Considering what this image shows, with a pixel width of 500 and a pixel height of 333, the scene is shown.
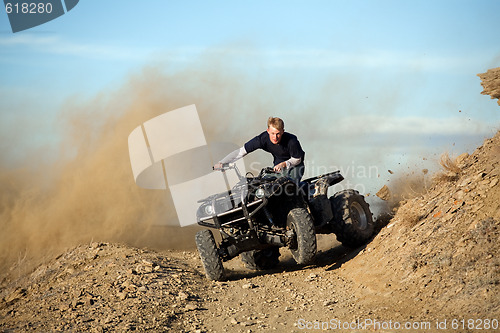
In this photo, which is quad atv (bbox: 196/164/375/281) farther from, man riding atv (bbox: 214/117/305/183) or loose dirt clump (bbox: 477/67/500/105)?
loose dirt clump (bbox: 477/67/500/105)

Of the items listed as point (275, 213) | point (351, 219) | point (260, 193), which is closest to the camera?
point (260, 193)

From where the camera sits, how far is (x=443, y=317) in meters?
5.63

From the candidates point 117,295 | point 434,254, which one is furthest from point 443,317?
point 117,295

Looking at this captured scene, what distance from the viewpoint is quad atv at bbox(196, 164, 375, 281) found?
8.62m

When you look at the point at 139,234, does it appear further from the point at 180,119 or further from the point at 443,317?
the point at 443,317

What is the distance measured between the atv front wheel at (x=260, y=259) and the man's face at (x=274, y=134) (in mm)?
2427

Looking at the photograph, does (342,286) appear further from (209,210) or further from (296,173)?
(209,210)

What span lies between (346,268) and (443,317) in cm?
365

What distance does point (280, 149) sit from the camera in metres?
9.74

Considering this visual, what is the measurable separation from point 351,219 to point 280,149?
A: 6.86 feet

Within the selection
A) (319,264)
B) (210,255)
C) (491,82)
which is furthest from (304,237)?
(491,82)

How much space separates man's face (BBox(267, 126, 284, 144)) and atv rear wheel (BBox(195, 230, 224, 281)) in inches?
87.5

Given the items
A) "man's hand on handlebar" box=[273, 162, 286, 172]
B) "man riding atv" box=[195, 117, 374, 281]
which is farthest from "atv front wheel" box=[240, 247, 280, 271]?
"man's hand on handlebar" box=[273, 162, 286, 172]

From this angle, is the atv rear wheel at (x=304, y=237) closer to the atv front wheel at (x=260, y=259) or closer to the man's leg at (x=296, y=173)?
the man's leg at (x=296, y=173)
